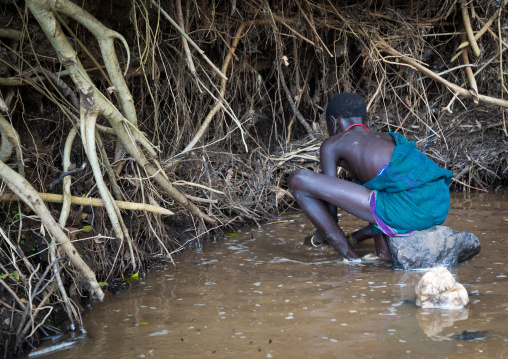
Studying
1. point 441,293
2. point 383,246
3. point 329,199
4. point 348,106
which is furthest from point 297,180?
point 441,293

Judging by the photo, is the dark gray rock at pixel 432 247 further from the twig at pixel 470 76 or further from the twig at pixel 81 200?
the twig at pixel 470 76

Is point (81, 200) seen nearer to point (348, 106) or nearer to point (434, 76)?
point (348, 106)

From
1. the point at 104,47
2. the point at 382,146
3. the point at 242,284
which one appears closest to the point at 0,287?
the point at 242,284

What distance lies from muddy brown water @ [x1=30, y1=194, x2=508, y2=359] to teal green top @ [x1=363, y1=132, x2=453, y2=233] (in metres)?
0.31

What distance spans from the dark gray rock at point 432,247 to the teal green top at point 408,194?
0.21 ft

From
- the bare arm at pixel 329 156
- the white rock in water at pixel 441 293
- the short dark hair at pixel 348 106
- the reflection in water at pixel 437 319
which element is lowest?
the reflection in water at pixel 437 319

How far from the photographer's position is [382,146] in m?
3.15

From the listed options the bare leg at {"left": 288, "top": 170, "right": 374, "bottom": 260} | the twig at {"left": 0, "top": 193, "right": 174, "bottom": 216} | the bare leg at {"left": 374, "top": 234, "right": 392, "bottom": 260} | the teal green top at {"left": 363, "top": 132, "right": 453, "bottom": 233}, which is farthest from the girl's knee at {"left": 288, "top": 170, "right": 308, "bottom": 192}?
the twig at {"left": 0, "top": 193, "right": 174, "bottom": 216}

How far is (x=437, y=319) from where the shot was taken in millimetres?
2293

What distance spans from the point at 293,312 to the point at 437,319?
66 centimetres

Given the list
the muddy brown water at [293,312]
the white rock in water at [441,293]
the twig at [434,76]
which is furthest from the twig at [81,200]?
the twig at [434,76]

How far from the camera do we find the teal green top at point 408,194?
3057 mm

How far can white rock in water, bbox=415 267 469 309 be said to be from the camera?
2.40m

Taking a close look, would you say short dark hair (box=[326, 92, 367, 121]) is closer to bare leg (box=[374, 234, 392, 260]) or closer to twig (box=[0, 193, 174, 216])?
bare leg (box=[374, 234, 392, 260])
